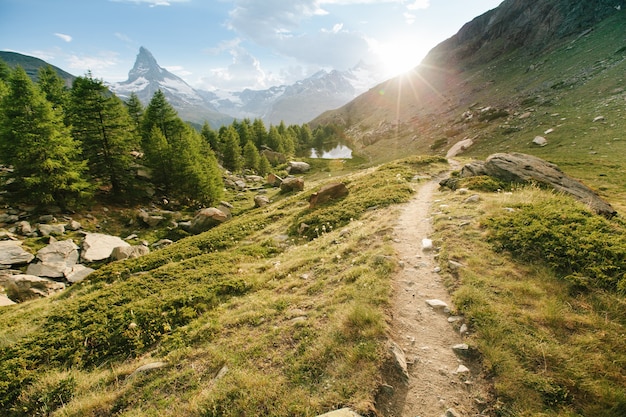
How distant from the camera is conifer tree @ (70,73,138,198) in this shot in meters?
28.2

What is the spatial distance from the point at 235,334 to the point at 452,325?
6.11 meters

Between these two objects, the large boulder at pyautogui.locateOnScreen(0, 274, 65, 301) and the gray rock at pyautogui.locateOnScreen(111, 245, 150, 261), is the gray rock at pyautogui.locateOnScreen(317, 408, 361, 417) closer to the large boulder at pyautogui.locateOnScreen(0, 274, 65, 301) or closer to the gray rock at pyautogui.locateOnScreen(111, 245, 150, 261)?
the large boulder at pyautogui.locateOnScreen(0, 274, 65, 301)

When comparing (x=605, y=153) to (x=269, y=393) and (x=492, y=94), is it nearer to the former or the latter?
(x=269, y=393)

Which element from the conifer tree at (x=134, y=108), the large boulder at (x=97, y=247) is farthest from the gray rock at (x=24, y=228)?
the conifer tree at (x=134, y=108)

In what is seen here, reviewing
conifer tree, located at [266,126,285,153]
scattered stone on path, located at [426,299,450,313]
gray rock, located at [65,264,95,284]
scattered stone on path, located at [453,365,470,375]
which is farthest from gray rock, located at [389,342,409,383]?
conifer tree, located at [266,126,285,153]

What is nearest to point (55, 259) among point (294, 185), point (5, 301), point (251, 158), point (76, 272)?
point (76, 272)

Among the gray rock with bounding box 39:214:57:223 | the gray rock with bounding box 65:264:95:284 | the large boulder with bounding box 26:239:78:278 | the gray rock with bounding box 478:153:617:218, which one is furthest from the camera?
the gray rock with bounding box 39:214:57:223

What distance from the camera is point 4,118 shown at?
22.7 metres

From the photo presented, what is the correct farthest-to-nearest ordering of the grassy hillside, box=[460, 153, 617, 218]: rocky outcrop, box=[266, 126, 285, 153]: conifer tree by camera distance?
box=[266, 126, 285, 153]: conifer tree → the grassy hillside → box=[460, 153, 617, 218]: rocky outcrop

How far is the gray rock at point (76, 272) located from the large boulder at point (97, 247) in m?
0.93

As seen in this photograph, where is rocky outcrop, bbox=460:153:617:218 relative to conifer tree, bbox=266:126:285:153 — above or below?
below

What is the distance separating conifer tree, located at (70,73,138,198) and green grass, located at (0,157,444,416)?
2144 cm

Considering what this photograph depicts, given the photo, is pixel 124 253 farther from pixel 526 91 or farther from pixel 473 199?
pixel 526 91

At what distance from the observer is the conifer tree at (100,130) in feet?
92.5
